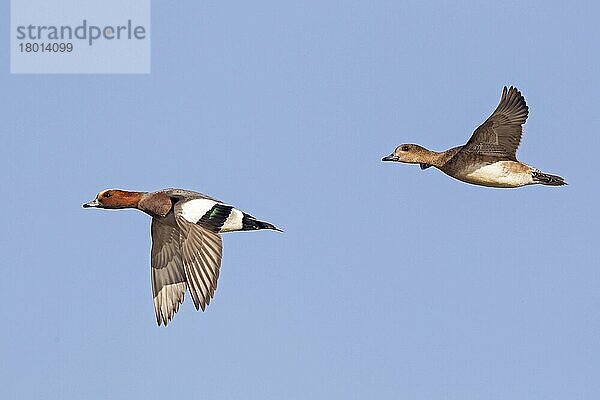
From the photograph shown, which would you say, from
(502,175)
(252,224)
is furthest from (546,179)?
(252,224)

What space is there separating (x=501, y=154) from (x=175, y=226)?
4085 mm

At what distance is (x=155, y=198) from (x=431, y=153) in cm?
353

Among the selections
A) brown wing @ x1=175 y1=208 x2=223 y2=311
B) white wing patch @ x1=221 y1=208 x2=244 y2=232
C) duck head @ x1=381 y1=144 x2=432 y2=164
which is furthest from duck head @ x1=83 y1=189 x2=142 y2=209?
duck head @ x1=381 y1=144 x2=432 y2=164

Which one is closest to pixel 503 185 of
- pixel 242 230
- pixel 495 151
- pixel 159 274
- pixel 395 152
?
pixel 495 151

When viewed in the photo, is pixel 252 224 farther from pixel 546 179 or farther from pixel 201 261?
pixel 546 179

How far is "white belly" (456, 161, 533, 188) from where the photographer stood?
17.2m

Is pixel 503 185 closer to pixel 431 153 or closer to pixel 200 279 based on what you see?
pixel 431 153

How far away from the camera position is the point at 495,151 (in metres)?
17.3

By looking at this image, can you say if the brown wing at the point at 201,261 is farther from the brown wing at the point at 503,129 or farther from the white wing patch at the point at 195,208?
the brown wing at the point at 503,129

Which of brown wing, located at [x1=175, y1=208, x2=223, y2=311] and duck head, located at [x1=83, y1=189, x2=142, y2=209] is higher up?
duck head, located at [x1=83, y1=189, x2=142, y2=209]

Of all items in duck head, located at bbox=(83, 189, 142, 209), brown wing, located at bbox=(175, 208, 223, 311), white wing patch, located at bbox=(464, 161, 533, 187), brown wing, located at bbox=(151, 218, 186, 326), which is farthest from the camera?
white wing patch, located at bbox=(464, 161, 533, 187)

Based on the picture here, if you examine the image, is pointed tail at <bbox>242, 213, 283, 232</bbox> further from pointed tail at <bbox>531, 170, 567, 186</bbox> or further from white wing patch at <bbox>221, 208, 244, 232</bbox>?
pointed tail at <bbox>531, 170, 567, 186</bbox>

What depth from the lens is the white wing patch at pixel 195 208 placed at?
53.3 feet

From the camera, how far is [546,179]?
17.2m
